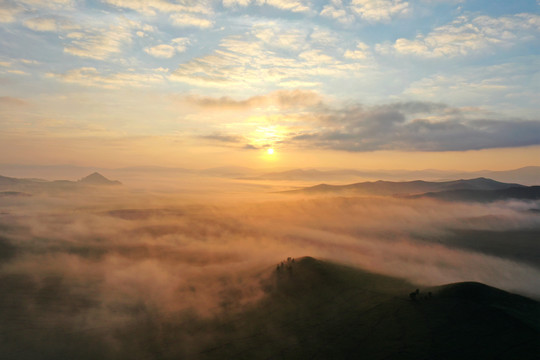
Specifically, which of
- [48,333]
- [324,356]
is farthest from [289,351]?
[48,333]

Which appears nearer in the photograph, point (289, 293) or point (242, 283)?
point (289, 293)

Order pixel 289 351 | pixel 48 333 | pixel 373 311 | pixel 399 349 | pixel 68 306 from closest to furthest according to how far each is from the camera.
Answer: pixel 399 349
pixel 289 351
pixel 373 311
pixel 48 333
pixel 68 306

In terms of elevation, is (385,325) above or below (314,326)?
above

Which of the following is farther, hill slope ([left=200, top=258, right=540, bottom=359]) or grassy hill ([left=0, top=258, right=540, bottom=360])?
grassy hill ([left=0, top=258, right=540, bottom=360])

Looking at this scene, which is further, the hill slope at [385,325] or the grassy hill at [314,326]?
the grassy hill at [314,326]

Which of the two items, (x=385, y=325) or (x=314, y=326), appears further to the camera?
(x=314, y=326)

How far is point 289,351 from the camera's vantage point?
296ft

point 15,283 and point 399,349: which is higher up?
point 399,349

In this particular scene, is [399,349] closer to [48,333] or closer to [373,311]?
[373,311]

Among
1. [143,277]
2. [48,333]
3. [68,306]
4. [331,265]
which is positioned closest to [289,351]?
[331,265]

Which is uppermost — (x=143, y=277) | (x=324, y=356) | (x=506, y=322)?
(x=506, y=322)

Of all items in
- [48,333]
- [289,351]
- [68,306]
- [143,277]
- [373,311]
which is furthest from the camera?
[143,277]

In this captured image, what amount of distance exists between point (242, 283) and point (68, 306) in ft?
244

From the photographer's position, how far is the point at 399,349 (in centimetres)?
7950
